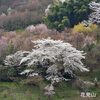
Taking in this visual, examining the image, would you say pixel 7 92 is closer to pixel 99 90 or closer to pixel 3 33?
pixel 99 90

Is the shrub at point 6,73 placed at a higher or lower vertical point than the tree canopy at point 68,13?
lower

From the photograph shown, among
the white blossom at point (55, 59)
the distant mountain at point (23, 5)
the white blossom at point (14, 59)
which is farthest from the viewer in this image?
the distant mountain at point (23, 5)


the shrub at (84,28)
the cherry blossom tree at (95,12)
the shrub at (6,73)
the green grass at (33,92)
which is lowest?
the green grass at (33,92)

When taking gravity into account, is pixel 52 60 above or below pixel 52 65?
above

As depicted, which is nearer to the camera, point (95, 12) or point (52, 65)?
point (52, 65)

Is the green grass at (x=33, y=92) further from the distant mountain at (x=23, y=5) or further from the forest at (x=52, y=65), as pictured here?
the distant mountain at (x=23, y=5)

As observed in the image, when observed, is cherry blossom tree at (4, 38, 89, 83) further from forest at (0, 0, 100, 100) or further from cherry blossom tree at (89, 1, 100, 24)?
cherry blossom tree at (89, 1, 100, 24)

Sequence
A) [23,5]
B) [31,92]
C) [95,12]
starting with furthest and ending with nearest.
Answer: [23,5], [95,12], [31,92]

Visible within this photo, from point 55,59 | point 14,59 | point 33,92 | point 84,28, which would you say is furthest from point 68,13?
point 33,92

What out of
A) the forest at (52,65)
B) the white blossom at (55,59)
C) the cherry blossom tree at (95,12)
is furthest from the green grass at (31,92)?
the cherry blossom tree at (95,12)

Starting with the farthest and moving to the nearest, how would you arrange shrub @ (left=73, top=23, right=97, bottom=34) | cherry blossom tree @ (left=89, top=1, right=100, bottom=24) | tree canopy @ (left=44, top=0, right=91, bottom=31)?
tree canopy @ (left=44, top=0, right=91, bottom=31) → cherry blossom tree @ (left=89, top=1, right=100, bottom=24) → shrub @ (left=73, top=23, right=97, bottom=34)

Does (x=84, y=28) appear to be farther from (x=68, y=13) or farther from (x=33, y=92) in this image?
(x=33, y=92)

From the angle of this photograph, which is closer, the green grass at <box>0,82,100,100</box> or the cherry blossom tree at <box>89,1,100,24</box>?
the green grass at <box>0,82,100,100</box>

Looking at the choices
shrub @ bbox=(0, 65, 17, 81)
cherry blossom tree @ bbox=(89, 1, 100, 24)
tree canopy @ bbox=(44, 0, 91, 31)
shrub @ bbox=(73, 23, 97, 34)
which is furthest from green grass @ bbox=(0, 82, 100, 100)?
tree canopy @ bbox=(44, 0, 91, 31)
